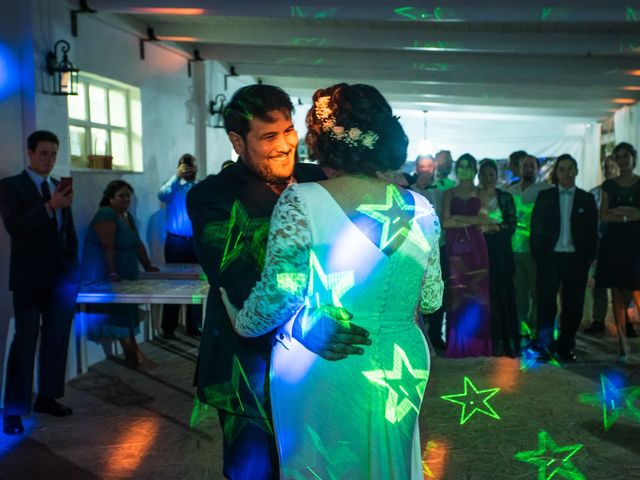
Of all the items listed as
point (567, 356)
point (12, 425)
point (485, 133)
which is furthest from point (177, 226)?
point (485, 133)

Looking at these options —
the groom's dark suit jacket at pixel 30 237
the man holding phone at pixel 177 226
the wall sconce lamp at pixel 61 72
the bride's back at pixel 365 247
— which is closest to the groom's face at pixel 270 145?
the bride's back at pixel 365 247

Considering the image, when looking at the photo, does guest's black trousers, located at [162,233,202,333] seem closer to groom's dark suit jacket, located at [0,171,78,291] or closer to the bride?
groom's dark suit jacket, located at [0,171,78,291]

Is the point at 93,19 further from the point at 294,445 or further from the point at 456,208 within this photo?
the point at 294,445

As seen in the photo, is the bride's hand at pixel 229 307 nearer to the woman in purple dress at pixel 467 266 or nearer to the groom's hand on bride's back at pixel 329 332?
the groom's hand on bride's back at pixel 329 332

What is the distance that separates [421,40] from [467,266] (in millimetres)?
2435

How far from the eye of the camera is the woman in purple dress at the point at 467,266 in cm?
610

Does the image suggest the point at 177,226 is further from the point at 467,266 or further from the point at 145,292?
the point at 467,266

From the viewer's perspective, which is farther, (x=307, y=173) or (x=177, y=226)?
(x=177, y=226)

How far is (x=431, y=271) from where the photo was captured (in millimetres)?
1906

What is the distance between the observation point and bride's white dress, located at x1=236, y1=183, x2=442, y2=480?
5.52ft

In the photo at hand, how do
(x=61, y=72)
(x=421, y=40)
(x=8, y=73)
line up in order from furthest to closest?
(x=421, y=40), (x=61, y=72), (x=8, y=73)

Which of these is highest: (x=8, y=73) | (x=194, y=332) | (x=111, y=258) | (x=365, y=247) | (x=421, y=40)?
(x=421, y=40)

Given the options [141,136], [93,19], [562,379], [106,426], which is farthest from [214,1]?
[562,379]

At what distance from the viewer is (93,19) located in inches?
241
